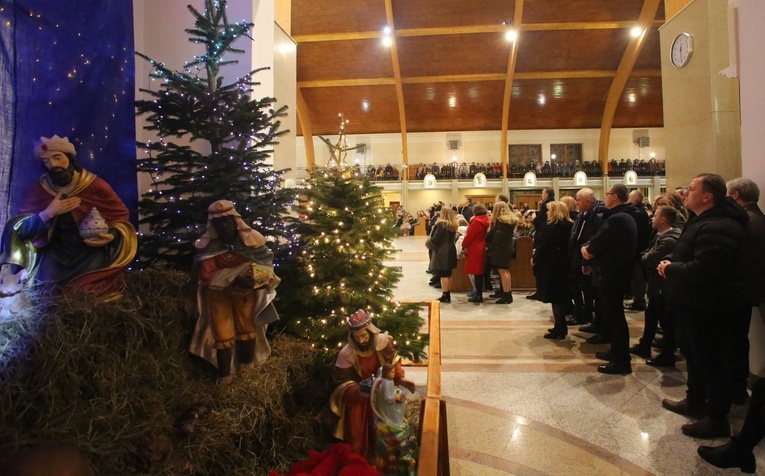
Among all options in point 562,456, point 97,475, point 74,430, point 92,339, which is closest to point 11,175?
point 92,339

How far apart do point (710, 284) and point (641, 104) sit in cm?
2247

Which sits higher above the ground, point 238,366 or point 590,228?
point 590,228

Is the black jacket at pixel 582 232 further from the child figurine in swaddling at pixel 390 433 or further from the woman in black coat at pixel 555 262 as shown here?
the child figurine in swaddling at pixel 390 433

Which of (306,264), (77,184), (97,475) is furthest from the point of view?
(306,264)

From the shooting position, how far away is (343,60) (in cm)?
1825

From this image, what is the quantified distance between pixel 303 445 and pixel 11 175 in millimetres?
1941

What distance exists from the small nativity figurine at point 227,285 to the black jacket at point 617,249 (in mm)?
2928

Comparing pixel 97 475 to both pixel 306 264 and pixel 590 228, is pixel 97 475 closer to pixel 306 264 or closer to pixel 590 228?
pixel 306 264

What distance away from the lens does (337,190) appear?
9.60 feet

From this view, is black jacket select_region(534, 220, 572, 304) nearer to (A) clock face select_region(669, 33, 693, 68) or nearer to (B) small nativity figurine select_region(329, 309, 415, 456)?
(B) small nativity figurine select_region(329, 309, 415, 456)

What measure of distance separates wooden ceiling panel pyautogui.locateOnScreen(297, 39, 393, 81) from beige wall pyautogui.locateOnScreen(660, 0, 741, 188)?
1239cm

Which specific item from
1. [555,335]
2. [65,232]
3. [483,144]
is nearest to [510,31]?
[483,144]

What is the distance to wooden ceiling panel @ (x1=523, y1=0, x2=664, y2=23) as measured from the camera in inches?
611

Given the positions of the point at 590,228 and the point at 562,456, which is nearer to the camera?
the point at 562,456
